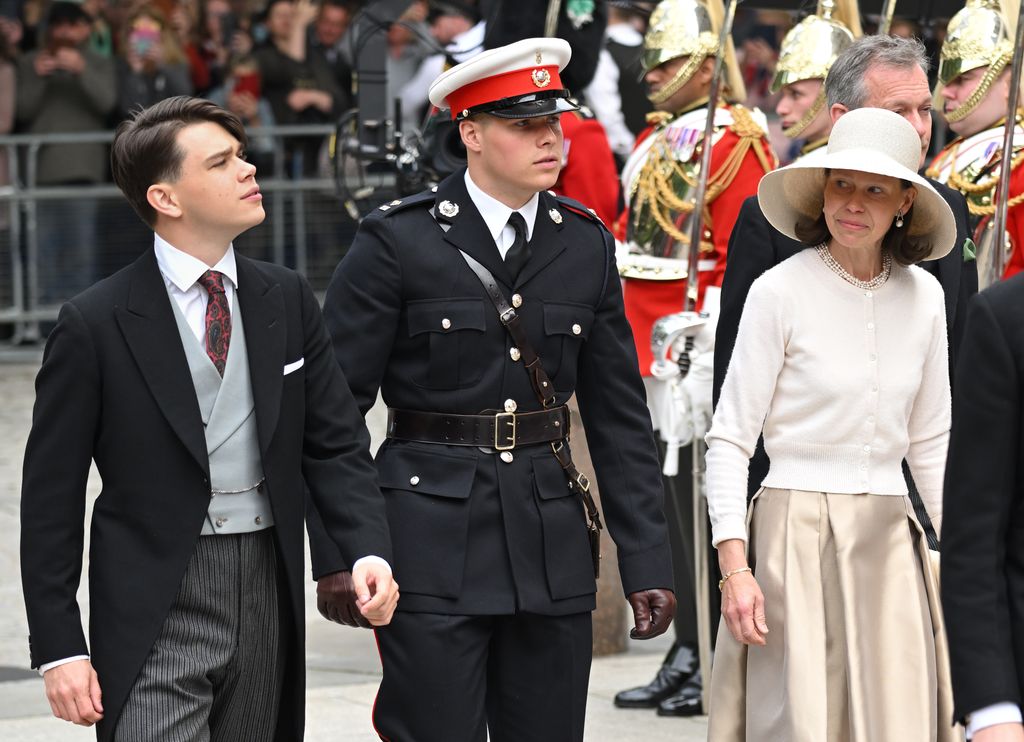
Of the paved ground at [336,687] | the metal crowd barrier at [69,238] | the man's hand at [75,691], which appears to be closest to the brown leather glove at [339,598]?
the man's hand at [75,691]

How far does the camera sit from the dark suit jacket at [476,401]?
4234 mm

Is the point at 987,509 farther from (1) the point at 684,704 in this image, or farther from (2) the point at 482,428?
(1) the point at 684,704

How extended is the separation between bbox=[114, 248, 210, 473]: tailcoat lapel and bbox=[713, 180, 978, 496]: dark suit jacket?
4.42 ft

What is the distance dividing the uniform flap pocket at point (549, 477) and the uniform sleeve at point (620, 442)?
12 centimetres

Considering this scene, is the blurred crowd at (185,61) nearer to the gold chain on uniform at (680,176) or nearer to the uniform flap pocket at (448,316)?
the gold chain on uniform at (680,176)

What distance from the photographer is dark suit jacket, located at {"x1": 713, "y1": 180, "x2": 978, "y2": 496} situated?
4.56m

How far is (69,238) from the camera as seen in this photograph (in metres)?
13.7

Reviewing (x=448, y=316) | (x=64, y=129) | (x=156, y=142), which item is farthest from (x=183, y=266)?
(x=64, y=129)

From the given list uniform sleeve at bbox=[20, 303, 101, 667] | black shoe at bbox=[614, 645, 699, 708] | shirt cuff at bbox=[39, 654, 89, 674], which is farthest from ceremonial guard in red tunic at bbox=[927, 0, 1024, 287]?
shirt cuff at bbox=[39, 654, 89, 674]

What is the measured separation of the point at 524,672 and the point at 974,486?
161 cm

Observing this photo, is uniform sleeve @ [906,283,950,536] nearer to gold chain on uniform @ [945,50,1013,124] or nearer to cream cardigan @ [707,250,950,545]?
cream cardigan @ [707,250,950,545]

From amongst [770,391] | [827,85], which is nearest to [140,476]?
[770,391]

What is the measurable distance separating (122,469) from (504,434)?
87 centimetres

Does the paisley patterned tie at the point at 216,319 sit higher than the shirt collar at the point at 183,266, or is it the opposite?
the shirt collar at the point at 183,266
